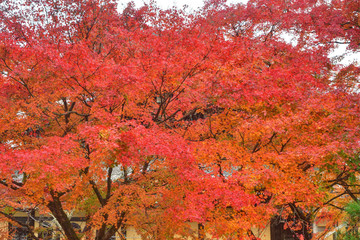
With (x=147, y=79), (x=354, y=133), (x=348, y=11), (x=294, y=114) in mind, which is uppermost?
(x=348, y=11)

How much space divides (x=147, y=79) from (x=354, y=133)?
6098 millimetres

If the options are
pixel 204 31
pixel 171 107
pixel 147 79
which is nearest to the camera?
pixel 147 79

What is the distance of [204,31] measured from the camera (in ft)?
38.5

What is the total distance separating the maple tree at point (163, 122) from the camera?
913cm

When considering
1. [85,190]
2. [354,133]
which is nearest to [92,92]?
[85,190]

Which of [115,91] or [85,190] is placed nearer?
[115,91]

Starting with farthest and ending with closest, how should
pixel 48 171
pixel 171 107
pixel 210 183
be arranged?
pixel 171 107
pixel 210 183
pixel 48 171

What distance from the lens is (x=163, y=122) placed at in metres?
11.3

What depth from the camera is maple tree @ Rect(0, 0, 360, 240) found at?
30.0 ft

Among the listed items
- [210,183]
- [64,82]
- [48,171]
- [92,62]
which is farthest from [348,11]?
[48,171]

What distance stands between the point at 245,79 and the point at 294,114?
1.85 metres

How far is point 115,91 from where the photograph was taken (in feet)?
31.7

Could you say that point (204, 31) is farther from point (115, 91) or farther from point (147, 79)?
point (115, 91)

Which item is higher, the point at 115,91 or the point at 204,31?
the point at 204,31
